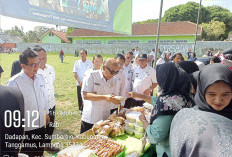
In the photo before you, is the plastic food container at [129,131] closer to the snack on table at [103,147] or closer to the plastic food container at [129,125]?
the plastic food container at [129,125]

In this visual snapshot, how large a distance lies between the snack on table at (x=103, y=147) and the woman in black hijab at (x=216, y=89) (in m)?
0.90

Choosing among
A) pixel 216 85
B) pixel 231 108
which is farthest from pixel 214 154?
pixel 231 108

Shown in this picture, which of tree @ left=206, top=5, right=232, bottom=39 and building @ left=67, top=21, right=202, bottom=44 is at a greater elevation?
tree @ left=206, top=5, right=232, bottom=39

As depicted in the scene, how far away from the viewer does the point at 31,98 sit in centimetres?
194

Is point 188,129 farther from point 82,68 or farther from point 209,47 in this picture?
point 209,47

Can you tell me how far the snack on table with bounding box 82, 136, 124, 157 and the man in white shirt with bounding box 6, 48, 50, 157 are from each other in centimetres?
83

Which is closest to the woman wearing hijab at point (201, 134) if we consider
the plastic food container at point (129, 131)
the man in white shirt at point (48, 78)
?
the plastic food container at point (129, 131)

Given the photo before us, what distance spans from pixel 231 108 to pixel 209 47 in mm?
21215

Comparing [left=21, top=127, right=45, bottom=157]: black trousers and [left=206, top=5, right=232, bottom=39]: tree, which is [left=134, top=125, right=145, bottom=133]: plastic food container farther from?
[left=206, top=5, right=232, bottom=39]: tree

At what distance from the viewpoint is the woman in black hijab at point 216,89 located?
1226 mm

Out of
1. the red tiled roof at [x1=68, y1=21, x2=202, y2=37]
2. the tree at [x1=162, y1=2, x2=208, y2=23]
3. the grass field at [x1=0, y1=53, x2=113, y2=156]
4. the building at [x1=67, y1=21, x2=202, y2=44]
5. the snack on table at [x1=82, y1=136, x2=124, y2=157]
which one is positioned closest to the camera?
the snack on table at [x1=82, y1=136, x2=124, y2=157]

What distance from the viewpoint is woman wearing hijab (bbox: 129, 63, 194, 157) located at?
1.33 m

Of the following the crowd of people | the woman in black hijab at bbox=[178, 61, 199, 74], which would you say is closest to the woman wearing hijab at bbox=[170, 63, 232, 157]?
the crowd of people
